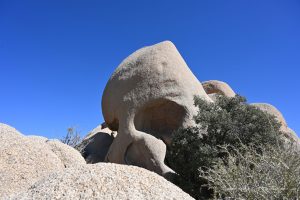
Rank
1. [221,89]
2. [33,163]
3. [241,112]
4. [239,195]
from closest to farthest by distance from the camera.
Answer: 1. [239,195]
2. [33,163]
3. [241,112]
4. [221,89]

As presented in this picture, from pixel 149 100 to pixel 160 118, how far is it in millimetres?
1139

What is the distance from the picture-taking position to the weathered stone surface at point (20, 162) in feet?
20.4

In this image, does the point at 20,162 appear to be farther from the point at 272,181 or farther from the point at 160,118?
the point at 160,118

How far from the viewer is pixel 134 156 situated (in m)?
16.4

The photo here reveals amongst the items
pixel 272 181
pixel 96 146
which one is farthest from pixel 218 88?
pixel 272 181

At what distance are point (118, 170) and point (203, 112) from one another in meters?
10.2

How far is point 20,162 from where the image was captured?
6555mm

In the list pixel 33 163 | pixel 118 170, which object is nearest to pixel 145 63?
pixel 33 163

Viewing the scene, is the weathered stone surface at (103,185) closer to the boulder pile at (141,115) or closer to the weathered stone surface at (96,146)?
the boulder pile at (141,115)

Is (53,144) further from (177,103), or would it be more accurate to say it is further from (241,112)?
(177,103)

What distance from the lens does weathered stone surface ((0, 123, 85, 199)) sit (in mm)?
6203

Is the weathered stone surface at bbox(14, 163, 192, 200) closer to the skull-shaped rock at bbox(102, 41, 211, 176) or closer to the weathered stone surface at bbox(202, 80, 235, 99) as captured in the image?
the skull-shaped rock at bbox(102, 41, 211, 176)

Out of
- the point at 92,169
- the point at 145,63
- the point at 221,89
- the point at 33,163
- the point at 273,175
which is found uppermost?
the point at 221,89

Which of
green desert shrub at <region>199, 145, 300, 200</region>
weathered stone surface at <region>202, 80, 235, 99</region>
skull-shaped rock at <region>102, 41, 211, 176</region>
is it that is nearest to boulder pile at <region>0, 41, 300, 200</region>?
skull-shaped rock at <region>102, 41, 211, 176</region>
